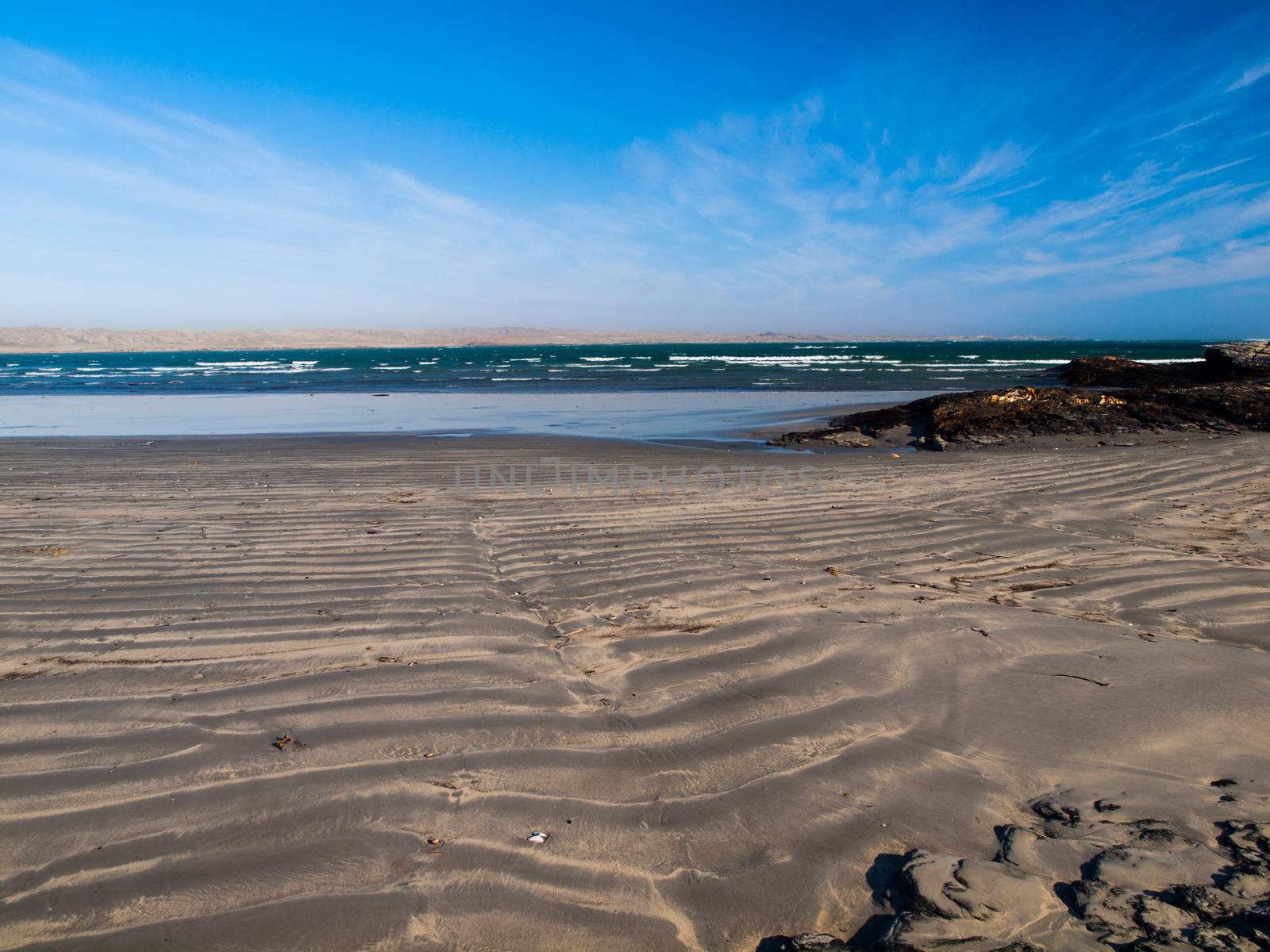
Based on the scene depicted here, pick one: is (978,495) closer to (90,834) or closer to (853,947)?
(853,947)

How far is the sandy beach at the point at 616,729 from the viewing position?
2.03 m

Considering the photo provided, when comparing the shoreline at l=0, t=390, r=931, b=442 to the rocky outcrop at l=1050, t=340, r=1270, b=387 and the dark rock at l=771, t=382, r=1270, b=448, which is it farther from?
the rocky outcrop at l=1050, t=340, r=1270, b=387

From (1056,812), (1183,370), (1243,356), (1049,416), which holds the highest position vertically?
(1243,356)

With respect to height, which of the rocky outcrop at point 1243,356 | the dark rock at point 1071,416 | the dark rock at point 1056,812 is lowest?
the dark rock at point 1056,812

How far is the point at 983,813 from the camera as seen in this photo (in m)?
2.40

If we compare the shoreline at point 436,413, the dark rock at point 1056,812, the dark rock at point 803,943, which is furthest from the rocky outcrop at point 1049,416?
the dark rock at point 803,943

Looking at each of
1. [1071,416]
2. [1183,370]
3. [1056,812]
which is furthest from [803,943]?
[1183,370]

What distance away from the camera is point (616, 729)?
2928 mm

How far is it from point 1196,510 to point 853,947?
6.74m

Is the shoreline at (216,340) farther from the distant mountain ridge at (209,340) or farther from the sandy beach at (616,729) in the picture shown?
the sandy beach at (616,729)

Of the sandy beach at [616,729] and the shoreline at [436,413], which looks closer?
the sandy beach at [616,729]

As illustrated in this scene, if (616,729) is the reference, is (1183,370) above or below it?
above

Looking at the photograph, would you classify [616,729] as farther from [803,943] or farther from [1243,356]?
[1243,356]

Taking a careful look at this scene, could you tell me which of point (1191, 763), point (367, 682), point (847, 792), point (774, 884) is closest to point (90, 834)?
point (367, 682)
